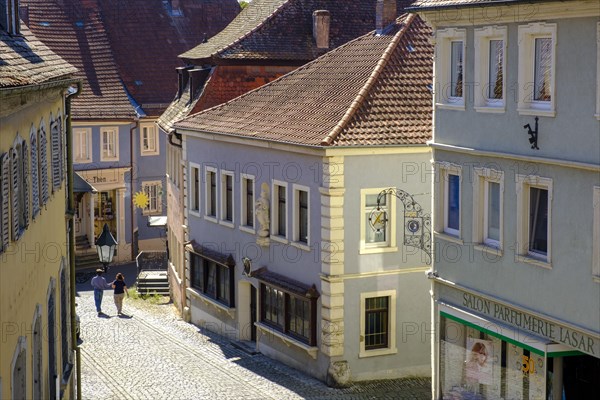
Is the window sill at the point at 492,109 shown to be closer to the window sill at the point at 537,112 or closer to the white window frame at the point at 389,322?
the window sill at the point at 537,112

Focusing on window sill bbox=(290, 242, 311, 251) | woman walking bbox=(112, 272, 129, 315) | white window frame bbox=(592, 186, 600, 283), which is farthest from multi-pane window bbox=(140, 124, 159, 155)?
white window frame bbox=(592, 186, 600, 283)

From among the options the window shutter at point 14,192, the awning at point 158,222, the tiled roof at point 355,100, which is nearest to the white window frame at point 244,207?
the tiled roof at point 355,100

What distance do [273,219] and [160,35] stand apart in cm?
2840

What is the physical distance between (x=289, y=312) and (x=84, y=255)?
71.9 ft

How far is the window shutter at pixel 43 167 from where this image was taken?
19.7 m

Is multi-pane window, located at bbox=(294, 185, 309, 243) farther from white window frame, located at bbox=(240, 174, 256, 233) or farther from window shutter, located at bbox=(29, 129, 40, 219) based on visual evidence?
window shutter, located at bbox=(29, 129, 40, 219)

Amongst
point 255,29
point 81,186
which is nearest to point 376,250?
point 255,29

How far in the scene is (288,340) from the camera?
101ft

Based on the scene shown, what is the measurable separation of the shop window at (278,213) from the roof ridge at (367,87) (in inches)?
120

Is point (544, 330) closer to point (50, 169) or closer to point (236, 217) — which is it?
point (50, 169)

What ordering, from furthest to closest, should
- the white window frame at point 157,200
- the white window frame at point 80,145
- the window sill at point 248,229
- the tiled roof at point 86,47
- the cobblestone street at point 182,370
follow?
the white window frame at point 157,200, the tiled roof at point 86,47, the white window frame at point 80,145, the window sill at point 248,229, the cobblestone street at point 182,370

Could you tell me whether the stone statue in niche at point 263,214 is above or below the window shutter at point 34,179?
below

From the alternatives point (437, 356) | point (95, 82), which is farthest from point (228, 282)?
point (95, 82)

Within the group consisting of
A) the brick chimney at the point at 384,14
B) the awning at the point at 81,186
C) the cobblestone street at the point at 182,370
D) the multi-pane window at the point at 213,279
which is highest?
the brick chimney at the point at 384,14
